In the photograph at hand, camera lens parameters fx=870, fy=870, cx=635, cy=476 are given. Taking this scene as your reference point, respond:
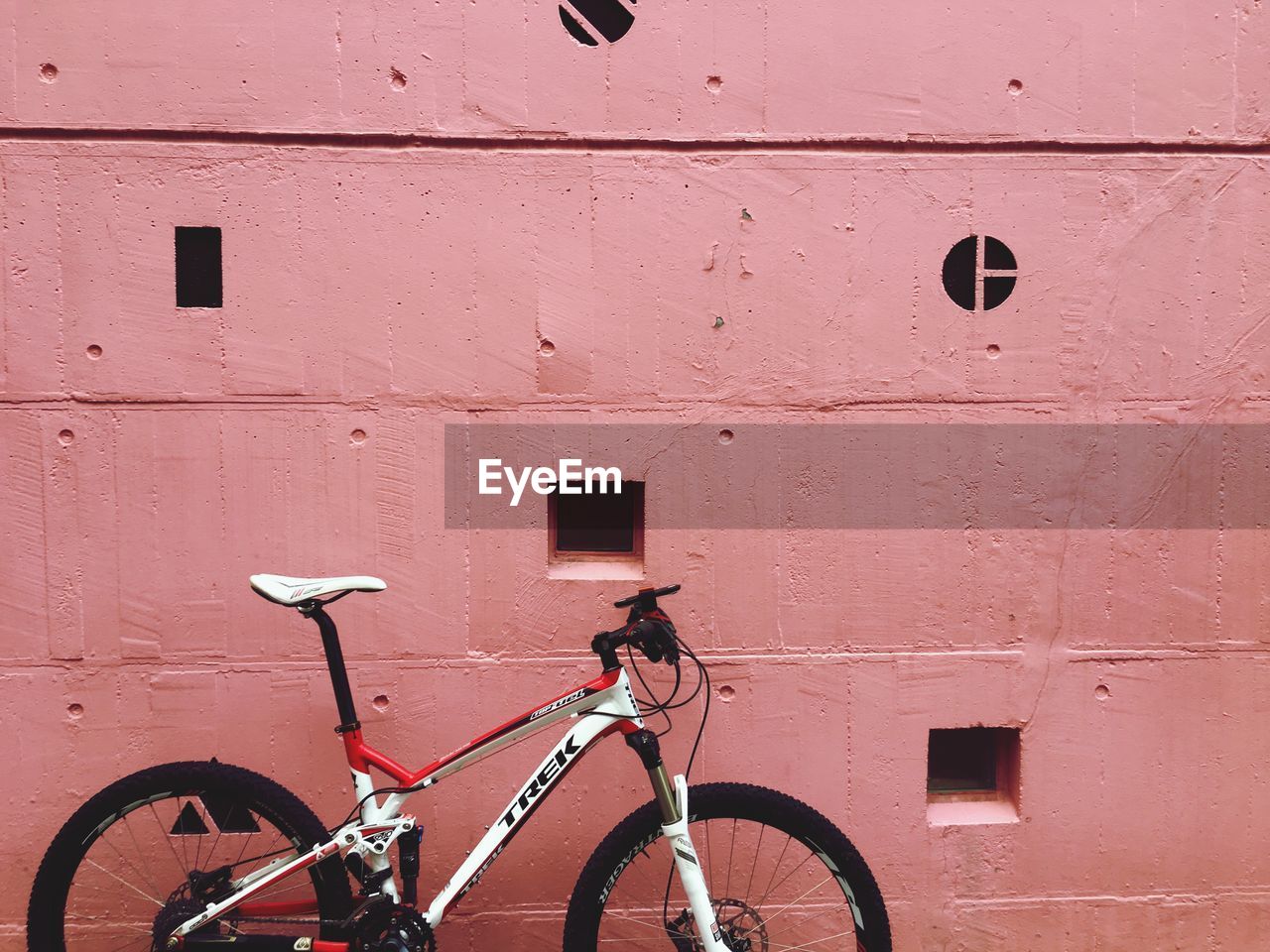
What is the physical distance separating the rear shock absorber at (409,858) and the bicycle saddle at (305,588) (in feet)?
2.26

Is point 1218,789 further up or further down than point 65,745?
further down

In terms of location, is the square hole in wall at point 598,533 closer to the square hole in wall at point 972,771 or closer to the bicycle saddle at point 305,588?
the bicycle saddle at point 305,588

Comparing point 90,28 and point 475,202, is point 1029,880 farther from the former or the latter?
point 90,28

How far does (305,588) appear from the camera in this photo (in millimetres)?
2414

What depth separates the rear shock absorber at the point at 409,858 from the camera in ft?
7.89

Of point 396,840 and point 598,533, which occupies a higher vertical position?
point 598,533

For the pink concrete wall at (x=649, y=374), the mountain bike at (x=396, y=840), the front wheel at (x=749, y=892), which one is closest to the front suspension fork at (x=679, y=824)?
the mountain bike at (x=396, y=840)

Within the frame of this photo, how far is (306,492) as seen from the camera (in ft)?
9.41

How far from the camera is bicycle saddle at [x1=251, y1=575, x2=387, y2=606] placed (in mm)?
2402

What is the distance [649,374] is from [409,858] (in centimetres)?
163

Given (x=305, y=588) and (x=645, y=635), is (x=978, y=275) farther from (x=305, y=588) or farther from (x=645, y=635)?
(x=305, y=588)

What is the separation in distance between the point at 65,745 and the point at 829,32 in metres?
3.43

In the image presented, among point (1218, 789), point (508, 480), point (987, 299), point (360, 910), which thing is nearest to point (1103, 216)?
point (987, 299)
